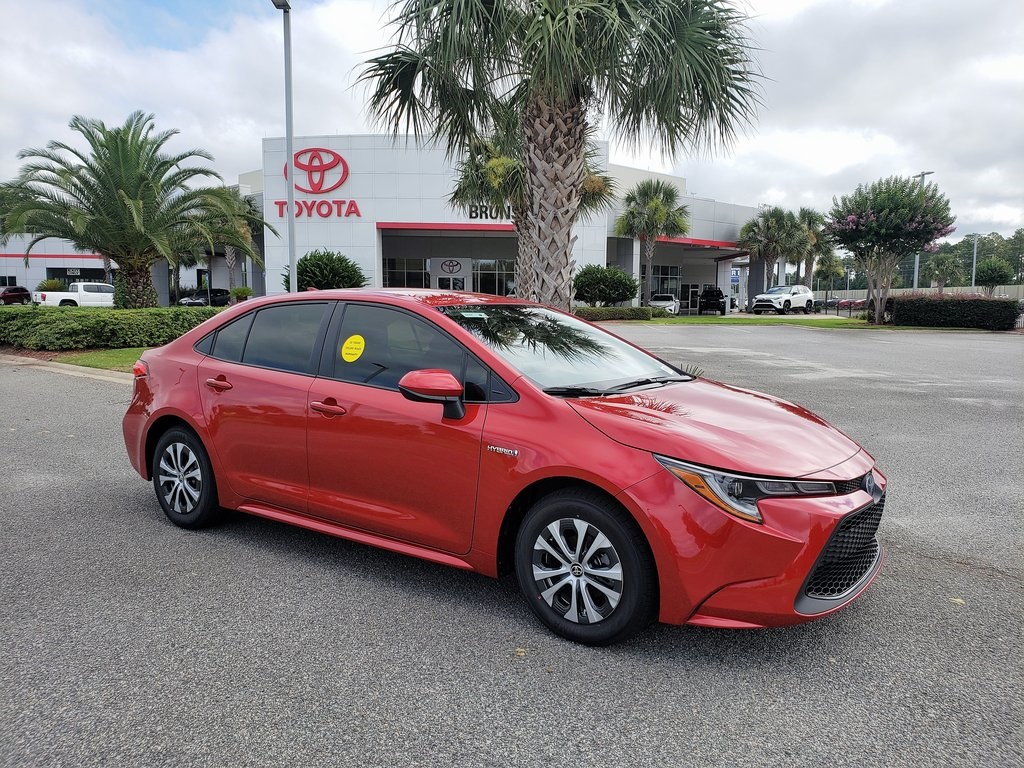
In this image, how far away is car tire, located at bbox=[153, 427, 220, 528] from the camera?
4.50m

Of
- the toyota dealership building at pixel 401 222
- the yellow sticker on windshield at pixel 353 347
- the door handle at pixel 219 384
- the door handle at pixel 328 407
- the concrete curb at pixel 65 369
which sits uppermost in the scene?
the toyota dealership building at pixel 401 222

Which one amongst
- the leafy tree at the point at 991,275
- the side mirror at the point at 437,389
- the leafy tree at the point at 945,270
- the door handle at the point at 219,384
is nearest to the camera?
the side mirror at the point at 437,389

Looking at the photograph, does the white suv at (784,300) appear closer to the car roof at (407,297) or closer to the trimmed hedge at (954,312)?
the trimmed hedge at (954,312)

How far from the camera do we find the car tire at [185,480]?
4.50 meters

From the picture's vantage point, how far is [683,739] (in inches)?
98.3

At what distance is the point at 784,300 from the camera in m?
47.4

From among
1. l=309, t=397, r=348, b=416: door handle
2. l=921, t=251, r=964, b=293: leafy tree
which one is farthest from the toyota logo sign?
l=921, t=251, r=964, b=293: leafy tree

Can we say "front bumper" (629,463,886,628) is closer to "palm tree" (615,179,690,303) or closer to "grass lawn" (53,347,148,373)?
"grass lawn" (53,347,148,373)

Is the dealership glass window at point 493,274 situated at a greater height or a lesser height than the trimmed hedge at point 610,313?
greater

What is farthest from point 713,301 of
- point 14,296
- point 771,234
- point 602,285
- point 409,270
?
point 14,296

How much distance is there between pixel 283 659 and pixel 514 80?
834cm

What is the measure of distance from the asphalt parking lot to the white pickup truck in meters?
36.4

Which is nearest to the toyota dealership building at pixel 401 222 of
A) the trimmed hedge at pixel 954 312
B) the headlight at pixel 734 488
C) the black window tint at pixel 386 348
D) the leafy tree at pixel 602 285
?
the leafy tree at pixel 602 285

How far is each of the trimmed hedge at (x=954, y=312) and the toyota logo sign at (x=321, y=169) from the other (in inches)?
1089
